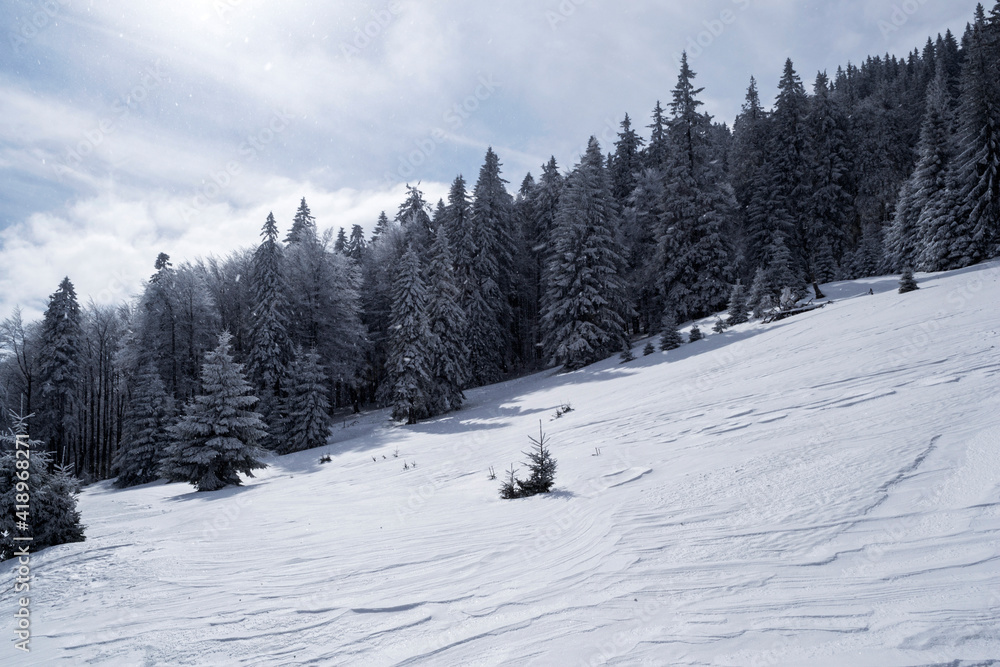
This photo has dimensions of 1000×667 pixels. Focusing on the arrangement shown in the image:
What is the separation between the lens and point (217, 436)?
1491cm

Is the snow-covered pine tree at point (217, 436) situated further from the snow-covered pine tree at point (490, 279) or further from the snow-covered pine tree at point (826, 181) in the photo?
the snow-covered pine tree at point (826, 181)

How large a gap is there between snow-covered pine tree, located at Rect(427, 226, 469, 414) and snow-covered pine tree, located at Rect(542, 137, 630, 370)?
5.72m

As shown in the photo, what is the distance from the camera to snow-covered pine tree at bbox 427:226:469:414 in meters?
25.9

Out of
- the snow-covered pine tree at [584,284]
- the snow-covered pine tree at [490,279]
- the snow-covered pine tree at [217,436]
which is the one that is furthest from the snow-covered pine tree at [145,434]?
the snow-covered pine tree at [584,284]

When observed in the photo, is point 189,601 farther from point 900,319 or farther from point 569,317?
point 569,317

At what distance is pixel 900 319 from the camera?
42.4 ft

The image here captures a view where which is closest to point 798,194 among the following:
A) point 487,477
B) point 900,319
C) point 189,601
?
point 900,319

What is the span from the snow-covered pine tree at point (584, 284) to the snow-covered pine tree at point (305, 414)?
43.2 feet

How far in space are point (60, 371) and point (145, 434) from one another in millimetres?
13297

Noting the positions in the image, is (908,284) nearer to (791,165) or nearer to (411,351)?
(411,351)

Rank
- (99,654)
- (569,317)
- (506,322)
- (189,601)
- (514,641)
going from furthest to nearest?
(506,322)
(569,317)
(189,601)
(99,654)
(514,641)

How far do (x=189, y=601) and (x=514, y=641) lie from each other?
3.74m

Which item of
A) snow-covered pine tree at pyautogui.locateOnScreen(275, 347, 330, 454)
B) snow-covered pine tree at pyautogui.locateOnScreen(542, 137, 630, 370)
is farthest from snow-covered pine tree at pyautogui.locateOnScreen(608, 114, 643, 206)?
snow-covered pine tree at pyautogui.locateOnScreen(275, 347, 330, 454)

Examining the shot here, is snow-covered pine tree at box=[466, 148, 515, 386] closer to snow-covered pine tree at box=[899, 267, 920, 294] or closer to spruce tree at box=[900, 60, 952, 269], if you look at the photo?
snow-covered pine tree at box=[899, 267, 920, 294]
